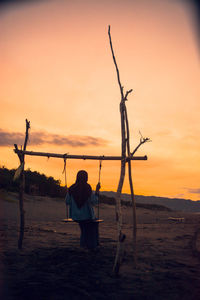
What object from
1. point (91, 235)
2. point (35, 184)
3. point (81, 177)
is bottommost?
point (91, 235)

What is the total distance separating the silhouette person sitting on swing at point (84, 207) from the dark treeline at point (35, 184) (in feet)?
48.8

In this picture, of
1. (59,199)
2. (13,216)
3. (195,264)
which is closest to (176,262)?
(195,264)

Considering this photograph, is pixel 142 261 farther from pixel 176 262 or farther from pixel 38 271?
pixel 38 271

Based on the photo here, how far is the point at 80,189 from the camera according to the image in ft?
30.2

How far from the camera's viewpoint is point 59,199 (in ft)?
83.7

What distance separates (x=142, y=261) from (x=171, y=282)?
1863mm

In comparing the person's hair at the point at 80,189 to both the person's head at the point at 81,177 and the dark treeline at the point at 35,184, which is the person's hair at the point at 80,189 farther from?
the dark treeline at the point at 35,184

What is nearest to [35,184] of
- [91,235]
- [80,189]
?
[91,235]

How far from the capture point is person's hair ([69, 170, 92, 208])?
9.17 metres

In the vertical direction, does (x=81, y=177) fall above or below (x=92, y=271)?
above

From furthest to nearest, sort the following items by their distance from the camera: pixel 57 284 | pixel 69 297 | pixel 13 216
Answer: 1. pixel 13 216
2. pixel 57 284
3. pixel 69 297

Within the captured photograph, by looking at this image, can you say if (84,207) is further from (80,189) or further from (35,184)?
(35,184)

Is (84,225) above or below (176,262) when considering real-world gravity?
above

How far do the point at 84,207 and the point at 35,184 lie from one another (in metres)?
17.7
